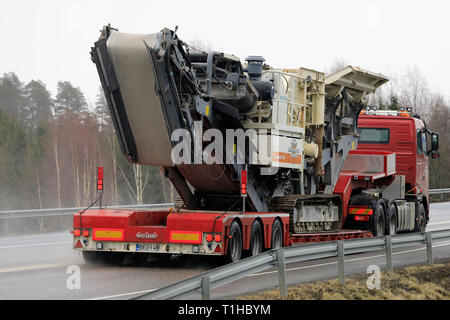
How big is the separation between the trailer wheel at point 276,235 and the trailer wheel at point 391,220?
237 inches

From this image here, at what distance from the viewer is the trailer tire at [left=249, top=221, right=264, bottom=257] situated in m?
15.4

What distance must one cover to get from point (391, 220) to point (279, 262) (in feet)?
38.9

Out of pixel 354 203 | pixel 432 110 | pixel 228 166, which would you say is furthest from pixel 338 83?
pixel 432 110

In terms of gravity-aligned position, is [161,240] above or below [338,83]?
below

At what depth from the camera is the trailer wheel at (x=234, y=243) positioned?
14516mm

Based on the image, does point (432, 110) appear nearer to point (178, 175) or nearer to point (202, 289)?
point (178, 175)

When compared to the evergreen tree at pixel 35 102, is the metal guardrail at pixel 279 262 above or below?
below

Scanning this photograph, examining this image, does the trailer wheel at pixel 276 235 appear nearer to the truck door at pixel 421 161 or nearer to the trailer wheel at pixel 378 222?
the trailer wheel at pixel 378 222

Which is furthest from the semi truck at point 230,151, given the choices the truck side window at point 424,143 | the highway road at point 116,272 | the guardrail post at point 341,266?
the truck side window at point 424,143

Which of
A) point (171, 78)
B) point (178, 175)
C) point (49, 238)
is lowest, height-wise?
point (49, 238)

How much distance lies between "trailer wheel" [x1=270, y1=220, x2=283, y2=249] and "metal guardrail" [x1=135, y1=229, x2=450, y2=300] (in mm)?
2575
